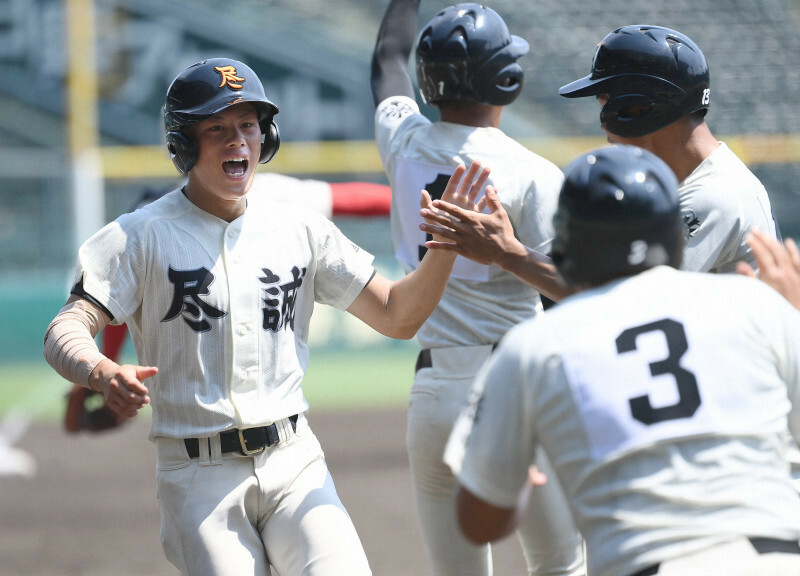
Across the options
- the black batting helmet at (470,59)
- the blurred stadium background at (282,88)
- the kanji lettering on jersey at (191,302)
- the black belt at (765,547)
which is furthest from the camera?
the blurred stadium background at (282,88)

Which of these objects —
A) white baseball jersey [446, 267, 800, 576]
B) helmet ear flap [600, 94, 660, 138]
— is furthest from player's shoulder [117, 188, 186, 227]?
white baseball jersey [446, 267, 800, 576]

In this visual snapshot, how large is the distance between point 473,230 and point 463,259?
0.48 meters

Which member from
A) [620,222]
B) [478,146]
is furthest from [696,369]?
[478,146]

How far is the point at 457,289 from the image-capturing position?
3582mm

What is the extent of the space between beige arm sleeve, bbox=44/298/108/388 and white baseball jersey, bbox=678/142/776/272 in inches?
64.4

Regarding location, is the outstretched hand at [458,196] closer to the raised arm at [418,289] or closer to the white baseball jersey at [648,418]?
the raised arm at [418,289]

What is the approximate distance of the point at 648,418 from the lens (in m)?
1.92

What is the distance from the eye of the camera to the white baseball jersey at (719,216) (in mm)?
2883

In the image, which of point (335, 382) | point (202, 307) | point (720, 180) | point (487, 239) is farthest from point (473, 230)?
point (335, 382)

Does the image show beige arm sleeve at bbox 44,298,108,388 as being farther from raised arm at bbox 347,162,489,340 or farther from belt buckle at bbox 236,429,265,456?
raised arm at bbox 347,162,489,340

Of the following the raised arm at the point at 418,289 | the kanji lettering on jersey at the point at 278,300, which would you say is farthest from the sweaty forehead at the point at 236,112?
the raised arm at the point at 418,289

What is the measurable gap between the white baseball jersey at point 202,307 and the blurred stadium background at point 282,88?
924 centimetres

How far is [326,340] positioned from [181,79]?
892 centimetres

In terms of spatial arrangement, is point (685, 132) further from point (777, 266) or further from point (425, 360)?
point (425, 360)
